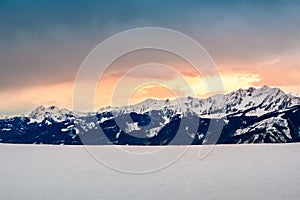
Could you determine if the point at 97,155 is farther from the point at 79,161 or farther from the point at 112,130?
the point at 112,130

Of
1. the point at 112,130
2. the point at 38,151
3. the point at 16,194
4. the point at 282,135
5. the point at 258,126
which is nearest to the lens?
the point at 16,194

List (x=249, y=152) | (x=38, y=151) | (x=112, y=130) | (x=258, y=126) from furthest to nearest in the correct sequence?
1. (x=112, y=130)
2. (x=258, y=126)
3. (x=38, y=151)
4. (x=249, y=152)

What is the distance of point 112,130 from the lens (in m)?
185

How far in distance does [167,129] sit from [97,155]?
17919 cm

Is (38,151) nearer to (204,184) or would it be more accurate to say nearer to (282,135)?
(204,184)

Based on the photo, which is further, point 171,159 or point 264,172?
point 171,159

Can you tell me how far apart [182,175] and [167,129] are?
181351mm

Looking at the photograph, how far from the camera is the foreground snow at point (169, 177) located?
275 inches

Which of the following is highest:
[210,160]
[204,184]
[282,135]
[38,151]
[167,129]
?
[167,129]

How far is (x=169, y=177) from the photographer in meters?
8.22

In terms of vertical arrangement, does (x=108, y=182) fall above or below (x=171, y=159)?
below

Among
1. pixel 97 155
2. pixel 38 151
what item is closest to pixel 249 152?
pixel 97 155

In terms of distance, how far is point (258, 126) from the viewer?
157000mm

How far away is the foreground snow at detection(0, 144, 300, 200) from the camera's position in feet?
22.9
